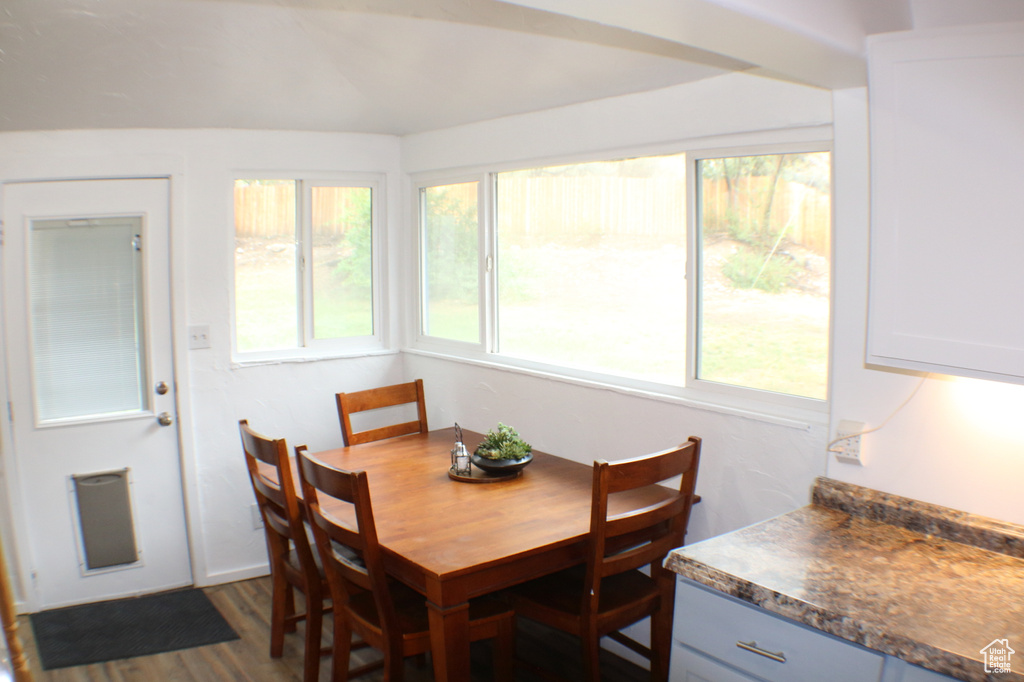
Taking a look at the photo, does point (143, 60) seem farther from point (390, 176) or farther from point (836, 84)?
point (836, 84)

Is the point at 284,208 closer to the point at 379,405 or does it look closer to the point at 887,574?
the point at 379,405

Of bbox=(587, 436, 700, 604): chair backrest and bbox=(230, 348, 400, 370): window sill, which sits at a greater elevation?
bbox=(230, 348, 400, 370): window sill

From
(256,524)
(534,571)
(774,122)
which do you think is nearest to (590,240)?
(774,122)

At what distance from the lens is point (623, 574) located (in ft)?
8.08

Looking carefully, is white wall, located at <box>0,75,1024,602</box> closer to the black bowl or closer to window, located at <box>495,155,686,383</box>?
window, located at <box>495,155,686,383</box>

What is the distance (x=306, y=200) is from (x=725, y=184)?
6.96ft

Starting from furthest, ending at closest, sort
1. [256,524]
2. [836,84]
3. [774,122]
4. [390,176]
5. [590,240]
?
1. [390,176]
2. [256,524]
3. [590,240]
4. [774,122]
5. [836,84]

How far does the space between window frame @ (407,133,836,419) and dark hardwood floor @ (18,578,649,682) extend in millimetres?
1043

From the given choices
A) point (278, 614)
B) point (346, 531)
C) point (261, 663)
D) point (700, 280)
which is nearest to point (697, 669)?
point (346, 531)

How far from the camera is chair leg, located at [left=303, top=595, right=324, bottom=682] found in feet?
8.57

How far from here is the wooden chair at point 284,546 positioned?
2.45 m

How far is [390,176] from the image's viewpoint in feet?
12.9

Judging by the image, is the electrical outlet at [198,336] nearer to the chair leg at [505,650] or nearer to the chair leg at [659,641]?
the chair leg at [505,650]

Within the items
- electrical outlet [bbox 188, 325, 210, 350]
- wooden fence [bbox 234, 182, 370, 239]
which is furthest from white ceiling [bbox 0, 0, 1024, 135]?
electrical outlet [bbox 188, 325, 210, 350]
